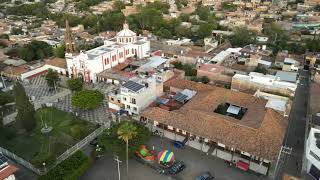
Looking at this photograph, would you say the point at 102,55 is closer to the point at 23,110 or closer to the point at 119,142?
the point at 23,110

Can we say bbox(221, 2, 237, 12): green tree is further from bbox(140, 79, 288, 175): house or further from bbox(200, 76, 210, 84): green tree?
bbox(140, 79, 288, 175): house

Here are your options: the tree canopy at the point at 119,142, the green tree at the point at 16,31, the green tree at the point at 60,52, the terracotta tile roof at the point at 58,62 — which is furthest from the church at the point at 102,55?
the green tree at the point at 16,31

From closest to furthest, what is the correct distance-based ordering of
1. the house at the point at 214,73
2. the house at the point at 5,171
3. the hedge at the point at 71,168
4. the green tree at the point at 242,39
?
the house at the point at 5,171
the hedge at the point at 71,168
the house at the point at 214,73
the green tree at the point at 242,39

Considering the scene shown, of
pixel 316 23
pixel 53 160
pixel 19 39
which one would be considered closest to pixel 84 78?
pixel 53 160

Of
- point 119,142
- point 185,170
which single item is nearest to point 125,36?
point 119,142

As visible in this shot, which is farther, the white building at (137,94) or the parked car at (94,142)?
the white building at (137,94)

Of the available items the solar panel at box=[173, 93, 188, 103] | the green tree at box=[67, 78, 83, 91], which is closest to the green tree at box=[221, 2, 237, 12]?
the solar panel at box=[173, 93, 188, 103]

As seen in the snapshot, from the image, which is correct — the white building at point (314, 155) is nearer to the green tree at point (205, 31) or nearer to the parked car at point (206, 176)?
the parked car at point (206, 176)
